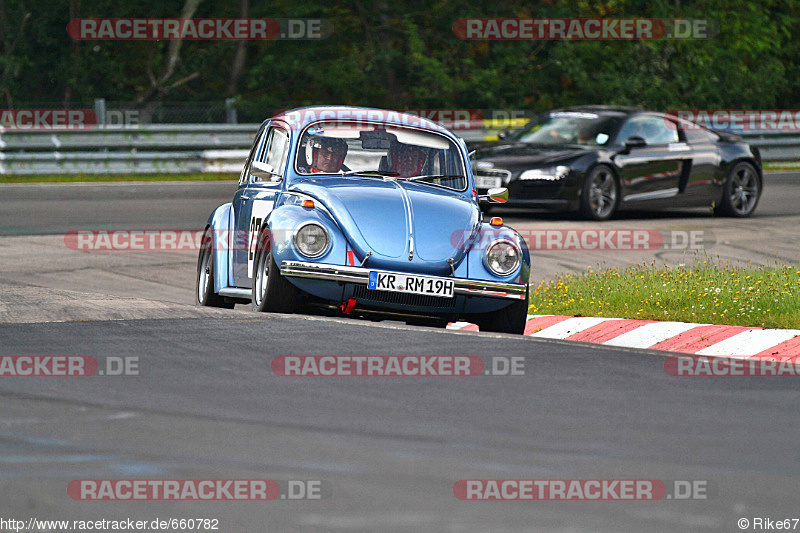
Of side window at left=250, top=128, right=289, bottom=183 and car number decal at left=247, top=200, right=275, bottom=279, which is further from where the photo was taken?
side window at left=250, top=128, right=289, bottom=183

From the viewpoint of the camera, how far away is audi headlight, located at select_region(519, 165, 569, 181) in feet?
55.2

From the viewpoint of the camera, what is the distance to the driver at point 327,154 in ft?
31.2

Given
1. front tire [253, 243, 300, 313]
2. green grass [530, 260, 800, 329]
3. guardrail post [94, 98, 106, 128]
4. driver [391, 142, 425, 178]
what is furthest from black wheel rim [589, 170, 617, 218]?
guardrail post [94, 98, 106, 128]

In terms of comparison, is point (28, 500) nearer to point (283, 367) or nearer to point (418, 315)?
point (283, 367)

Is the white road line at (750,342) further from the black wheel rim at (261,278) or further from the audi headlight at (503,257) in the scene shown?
the black wheel rim at (261,278)

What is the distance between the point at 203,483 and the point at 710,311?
5787 mm

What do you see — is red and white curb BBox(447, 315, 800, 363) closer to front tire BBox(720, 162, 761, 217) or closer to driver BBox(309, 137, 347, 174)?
driver BBox(309, 137, 347, 174)

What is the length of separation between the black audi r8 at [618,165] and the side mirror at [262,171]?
6.90 metres

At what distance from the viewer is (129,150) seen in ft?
81.8

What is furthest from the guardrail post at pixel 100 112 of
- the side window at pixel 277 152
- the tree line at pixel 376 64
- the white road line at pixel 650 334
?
the white road line at pixel 650 334

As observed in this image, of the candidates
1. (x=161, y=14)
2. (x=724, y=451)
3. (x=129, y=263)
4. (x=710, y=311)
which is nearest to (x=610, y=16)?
(x=161, y=14)

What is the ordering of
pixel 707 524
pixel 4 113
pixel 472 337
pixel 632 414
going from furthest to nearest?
pixel 4 113, pixel 472 337, pixel 632 414, pixel 707 524

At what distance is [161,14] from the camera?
32.4 metres

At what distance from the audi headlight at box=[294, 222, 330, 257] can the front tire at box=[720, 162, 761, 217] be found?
35.8 ft
